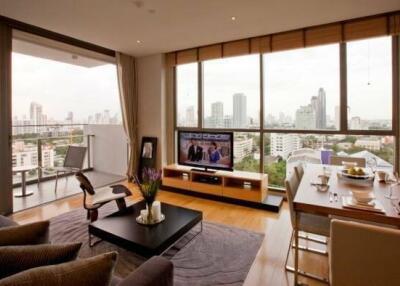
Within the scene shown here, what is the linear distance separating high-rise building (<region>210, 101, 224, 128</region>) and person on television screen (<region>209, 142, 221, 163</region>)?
2.15 feet

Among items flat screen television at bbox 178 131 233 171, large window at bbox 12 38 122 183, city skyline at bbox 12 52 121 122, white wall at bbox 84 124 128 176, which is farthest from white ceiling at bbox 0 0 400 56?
white wall at bbox 84 124 128 176

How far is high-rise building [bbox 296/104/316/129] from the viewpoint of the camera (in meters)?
3.74

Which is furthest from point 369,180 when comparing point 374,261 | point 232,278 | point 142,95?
point 142,95

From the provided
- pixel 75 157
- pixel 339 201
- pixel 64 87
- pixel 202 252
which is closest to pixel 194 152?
pixel 202 252

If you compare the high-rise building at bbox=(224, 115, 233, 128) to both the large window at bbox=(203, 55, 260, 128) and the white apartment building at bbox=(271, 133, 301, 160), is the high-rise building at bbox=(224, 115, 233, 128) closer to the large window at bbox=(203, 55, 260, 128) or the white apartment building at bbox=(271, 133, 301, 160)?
the large window at bbox=(203, 55, 260, 128)

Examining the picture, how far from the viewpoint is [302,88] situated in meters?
3.82

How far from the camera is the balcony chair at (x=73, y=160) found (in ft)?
15.1

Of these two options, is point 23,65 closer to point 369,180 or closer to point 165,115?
point 165,115

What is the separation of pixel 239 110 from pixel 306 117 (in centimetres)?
113

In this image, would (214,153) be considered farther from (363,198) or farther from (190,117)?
(363,198)

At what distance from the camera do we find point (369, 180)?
7.13 ft

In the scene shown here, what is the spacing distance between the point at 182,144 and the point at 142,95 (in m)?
1.60

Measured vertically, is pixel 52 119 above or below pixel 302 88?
below

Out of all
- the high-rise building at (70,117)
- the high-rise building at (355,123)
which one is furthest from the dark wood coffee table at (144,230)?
the high-rise building at (70,117)
